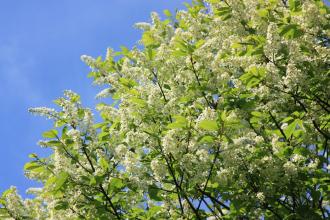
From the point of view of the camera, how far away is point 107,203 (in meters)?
8.34

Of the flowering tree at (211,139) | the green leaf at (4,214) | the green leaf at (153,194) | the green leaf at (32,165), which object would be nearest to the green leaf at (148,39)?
the flowering tree at (211,139)

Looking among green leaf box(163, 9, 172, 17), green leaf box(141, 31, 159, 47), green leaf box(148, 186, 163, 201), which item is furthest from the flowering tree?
green leaf box(163, 9, 172, 17)

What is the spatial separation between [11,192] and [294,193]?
514 centimetres

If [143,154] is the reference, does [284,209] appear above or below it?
below

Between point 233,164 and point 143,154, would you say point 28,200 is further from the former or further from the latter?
point 233,164

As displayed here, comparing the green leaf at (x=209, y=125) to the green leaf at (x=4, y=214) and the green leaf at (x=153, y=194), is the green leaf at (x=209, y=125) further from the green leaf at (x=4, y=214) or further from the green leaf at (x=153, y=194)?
the green leaf at (x=4, y=214)

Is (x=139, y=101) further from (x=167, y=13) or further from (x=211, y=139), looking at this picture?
(x=167, y=13)

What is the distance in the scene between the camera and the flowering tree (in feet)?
26.7

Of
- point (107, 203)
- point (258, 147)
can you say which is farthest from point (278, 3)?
point (107, 203)

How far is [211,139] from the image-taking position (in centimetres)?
754

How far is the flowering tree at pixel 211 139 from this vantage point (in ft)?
26.7

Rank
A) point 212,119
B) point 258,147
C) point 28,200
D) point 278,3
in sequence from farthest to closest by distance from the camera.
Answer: point 278,3
point 28,200
point 258,147
point 212,119

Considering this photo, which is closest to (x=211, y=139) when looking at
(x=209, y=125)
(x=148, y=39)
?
(x=209, y=125)

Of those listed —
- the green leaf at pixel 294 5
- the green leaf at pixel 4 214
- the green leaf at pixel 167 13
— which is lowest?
the green leaf at pixel 4 214
